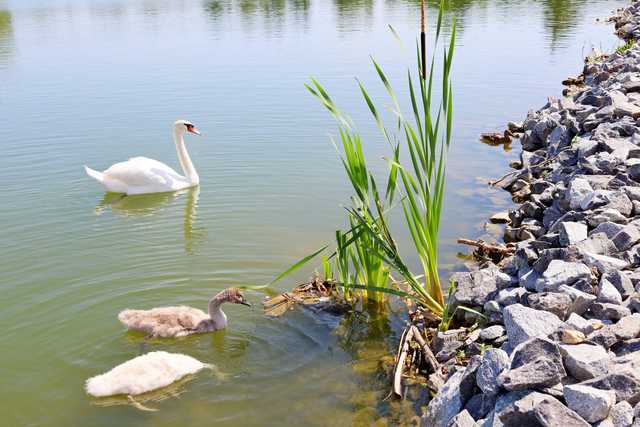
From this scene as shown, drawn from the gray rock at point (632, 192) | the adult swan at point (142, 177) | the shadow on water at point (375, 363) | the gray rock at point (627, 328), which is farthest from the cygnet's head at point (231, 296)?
the adult swan at point (142, 177)

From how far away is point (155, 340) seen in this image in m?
6.58

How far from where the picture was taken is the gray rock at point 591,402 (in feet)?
11.9

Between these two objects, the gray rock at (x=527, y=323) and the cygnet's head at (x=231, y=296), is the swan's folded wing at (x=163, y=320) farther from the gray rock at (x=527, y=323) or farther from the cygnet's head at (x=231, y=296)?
the gray rock at (x=527, y=323)

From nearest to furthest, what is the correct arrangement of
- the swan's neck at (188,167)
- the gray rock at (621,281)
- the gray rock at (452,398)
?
the gray rock at (452,398) → the gray rock at (621,281) → the swan's neck at (188,167)

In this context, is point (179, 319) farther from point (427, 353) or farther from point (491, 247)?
point (491, 247)

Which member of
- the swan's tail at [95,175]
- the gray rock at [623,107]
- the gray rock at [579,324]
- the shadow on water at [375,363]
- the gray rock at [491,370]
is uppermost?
the gray rock at [623,107]

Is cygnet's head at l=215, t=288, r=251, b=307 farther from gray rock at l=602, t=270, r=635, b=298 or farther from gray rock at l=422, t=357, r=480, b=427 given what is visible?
gray rock at l=602, t=270, r=635, b=298

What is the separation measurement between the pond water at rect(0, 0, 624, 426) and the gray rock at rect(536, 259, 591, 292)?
4.68 ft

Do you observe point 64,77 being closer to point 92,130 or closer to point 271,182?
point 92,130

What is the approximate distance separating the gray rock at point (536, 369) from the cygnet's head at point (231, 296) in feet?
10.6

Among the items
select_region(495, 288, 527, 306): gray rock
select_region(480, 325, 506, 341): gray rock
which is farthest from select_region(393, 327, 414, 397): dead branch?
select_region(495, 288, 527, 306): gray rock

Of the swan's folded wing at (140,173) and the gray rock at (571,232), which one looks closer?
the gray rock at (571,232)

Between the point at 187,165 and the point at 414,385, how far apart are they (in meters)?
6.81

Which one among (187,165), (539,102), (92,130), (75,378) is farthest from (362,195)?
(539,102)
